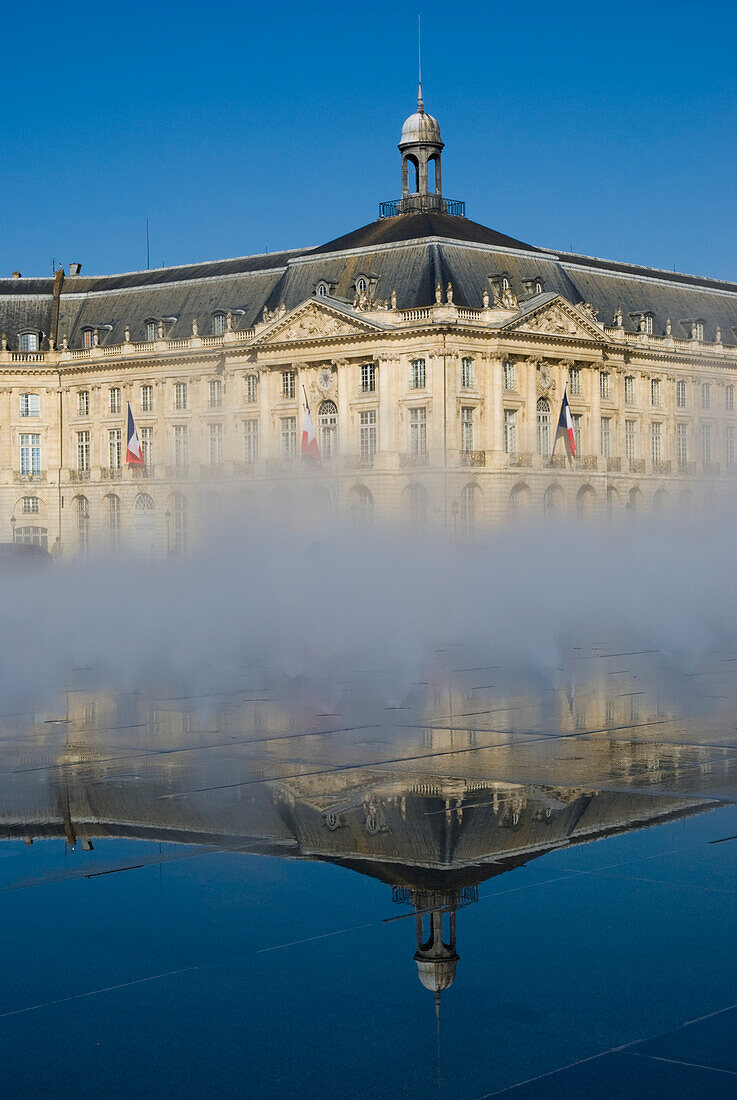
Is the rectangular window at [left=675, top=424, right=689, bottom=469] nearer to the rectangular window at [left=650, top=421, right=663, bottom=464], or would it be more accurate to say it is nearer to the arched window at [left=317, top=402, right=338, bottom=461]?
the rectangular window at [left=650, top=421, right=663, bottom=464]

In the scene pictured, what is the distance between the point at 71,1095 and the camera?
6.91 m

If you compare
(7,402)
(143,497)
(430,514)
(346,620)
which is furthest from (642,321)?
(346,620)

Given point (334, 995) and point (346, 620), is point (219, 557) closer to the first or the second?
point (346, 620)

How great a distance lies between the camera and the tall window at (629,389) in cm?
11269

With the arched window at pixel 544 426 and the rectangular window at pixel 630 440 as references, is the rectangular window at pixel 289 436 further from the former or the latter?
the rectangular window at pixel 630 440

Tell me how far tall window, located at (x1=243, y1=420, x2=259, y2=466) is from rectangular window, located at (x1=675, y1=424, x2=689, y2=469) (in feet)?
101

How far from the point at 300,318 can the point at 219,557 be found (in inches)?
764

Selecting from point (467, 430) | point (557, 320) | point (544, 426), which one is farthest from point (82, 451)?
point (557, 320)

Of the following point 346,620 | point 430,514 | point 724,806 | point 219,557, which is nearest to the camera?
point 724,806

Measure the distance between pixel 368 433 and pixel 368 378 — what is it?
→ 3.56 m

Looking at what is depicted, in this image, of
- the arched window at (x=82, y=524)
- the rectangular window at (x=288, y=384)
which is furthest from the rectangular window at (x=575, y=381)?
the arched window at (x=82, y=524)

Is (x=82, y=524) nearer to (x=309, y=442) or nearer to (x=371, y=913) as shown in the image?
(x=309, y=442)

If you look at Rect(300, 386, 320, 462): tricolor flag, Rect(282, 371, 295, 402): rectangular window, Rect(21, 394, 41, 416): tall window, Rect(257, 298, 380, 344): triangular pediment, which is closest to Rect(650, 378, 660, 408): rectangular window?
Rect(257, 298, 380, 344): triangular pediment

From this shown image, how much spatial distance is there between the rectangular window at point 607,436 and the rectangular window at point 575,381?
3.62 metres
